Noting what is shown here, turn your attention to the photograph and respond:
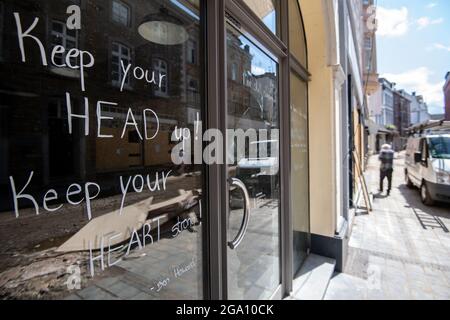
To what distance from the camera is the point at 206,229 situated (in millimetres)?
1631

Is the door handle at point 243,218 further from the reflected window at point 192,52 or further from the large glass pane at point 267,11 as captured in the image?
the large glass pane at point 267,11

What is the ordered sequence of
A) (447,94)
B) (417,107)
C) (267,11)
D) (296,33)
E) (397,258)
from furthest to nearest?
1. (417,107)
2. (447,94)
3. (397,258)
4. (296,33)
5. (267,11)

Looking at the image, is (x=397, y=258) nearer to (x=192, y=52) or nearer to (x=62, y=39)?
(x=192, y=52)


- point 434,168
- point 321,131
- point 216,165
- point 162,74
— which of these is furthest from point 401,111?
point 162,74

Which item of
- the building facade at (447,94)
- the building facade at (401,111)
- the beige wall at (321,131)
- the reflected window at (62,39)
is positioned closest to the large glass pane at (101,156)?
the reflected window at (62,39)

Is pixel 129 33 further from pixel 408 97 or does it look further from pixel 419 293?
pixel 408 97

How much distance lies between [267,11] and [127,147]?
6.72 ft

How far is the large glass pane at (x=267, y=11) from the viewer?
2.22 m

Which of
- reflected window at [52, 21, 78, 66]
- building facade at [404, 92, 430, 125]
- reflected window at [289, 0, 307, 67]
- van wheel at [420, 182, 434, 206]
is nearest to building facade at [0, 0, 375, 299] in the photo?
reflected window at [52, 21, 78, 66]

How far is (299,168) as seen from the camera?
11.7 feet

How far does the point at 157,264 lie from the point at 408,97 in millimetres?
70792

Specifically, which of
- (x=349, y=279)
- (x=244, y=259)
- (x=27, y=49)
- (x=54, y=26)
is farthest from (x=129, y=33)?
(x=349, y=279)

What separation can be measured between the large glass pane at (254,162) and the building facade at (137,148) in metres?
0.02

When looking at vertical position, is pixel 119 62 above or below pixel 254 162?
above
